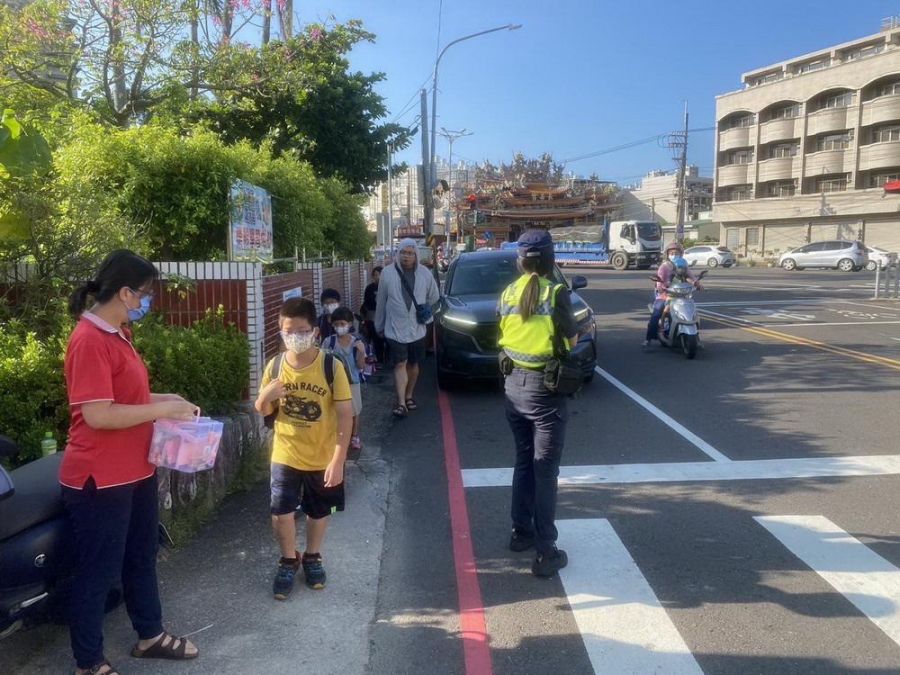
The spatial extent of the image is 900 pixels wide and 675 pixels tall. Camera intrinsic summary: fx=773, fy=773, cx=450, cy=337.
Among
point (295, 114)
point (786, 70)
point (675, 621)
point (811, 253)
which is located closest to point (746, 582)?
point (675, 621)

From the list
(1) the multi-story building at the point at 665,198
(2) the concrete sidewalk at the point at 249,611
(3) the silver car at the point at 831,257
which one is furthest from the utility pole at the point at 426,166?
(1) the multi-story building at the point at 665,198

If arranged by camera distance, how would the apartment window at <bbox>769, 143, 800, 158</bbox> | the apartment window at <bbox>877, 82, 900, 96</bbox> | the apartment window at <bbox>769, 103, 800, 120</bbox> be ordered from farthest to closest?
the apartment window at <bbox>769, 143, 800, 158</bbox>, the apartment window at <bbox>769, 103, 800, 120</bbox>, the apartment window at <bbox>877, 82, 900, 96</bbox>

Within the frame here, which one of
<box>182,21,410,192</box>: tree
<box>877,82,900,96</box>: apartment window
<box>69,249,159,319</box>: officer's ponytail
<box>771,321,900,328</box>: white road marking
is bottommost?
<box>771,321,900,328</box>: white road marking

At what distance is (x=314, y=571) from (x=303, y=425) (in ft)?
2.78

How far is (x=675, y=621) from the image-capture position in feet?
12.6

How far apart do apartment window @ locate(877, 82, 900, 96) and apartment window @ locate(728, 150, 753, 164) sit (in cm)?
1085

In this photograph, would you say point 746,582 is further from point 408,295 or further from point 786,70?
point 786,70

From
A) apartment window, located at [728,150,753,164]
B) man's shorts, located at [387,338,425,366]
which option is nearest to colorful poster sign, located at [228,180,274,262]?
man's shorts, located at [387,338,425,366]

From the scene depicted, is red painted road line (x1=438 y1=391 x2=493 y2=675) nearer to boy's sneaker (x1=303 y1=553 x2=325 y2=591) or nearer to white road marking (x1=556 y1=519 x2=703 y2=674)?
white road marking (x1=556 y1=519 x2=703 y2=674)

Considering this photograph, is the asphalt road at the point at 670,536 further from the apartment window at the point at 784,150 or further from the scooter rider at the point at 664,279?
the apartment window at the point at 784,150

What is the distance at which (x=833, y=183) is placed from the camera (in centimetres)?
5528

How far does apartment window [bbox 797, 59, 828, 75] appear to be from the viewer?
57.5 meters

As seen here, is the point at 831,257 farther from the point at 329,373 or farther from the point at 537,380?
the point at 329,373

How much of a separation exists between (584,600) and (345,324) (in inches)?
132
